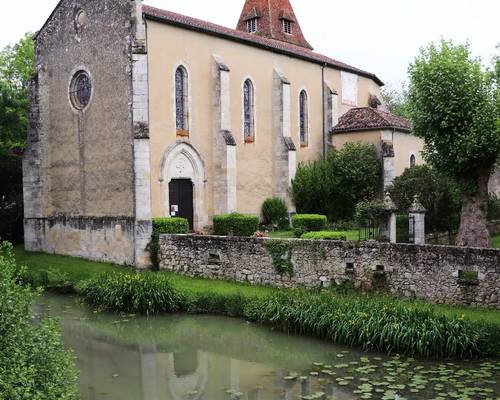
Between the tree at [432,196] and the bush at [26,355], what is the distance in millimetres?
17148

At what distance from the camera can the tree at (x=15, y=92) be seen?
31.0m

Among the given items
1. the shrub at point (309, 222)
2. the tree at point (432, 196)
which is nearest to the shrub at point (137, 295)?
the shrub at point (309, 222)

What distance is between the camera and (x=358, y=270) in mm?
16828

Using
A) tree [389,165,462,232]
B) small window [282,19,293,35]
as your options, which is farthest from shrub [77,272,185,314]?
small window [282,19,293,35]

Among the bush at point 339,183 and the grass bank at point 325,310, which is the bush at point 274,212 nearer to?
the bush at point 339,183

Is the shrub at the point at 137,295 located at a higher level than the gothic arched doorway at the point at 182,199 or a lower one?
lower

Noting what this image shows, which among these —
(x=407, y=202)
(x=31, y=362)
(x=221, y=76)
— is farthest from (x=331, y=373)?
(x=221, y=76)

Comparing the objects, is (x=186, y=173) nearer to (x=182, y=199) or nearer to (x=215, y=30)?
(x=182, y=199)

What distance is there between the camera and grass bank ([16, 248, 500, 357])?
13.0 meters

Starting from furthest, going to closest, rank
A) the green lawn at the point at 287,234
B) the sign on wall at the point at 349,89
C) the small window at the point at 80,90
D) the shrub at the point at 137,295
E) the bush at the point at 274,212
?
the sign on wall at the point at 349,89
the bush at the point at 274,212
the small window at the point at 80,90
the green lawn at the point at 287,234
the shrub at the point at 137,295

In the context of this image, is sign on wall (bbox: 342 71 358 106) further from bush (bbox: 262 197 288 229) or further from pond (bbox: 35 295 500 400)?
pond (bbox: 35 295 500 400)

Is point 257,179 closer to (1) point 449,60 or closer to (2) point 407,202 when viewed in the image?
(2) point 407,202

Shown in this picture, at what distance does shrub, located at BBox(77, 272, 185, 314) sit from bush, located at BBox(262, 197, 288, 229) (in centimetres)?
1121

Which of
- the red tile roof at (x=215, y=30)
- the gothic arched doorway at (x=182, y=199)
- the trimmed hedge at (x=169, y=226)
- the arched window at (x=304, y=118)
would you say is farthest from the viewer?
the arched window at (x=304, y=118)
